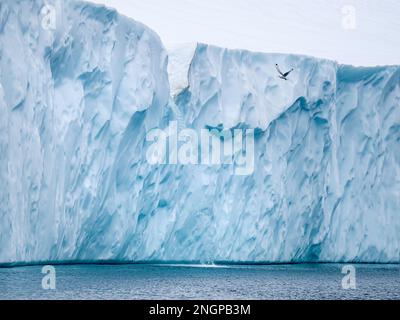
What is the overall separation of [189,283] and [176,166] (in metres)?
4.74

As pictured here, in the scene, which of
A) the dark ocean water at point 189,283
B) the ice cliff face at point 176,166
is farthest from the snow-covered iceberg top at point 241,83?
the dark ocean water at point 189,283

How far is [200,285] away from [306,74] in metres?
9.05

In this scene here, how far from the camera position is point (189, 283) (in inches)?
691

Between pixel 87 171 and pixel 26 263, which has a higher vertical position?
pixel 87 171

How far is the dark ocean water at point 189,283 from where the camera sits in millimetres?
14680

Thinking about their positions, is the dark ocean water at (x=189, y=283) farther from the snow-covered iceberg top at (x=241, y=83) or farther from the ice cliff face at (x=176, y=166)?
the snow-covered iceberg top at (x=241, y=83)

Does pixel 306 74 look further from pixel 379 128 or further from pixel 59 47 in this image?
pixel 59 47

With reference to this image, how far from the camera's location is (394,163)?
25.2 m

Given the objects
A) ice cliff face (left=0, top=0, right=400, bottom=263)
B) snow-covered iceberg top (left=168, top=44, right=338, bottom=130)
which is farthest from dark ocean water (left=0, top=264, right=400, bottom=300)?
snow-covered iceberg top (left=168, top=44, right=338, bottom=130)

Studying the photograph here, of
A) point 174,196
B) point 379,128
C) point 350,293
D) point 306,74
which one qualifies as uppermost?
point 306,74

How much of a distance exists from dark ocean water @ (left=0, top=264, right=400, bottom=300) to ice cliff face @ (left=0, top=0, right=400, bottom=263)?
66 cm

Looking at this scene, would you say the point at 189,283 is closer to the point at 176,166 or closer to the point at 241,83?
the point at 176,166

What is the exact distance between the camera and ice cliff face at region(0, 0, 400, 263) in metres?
16.8
